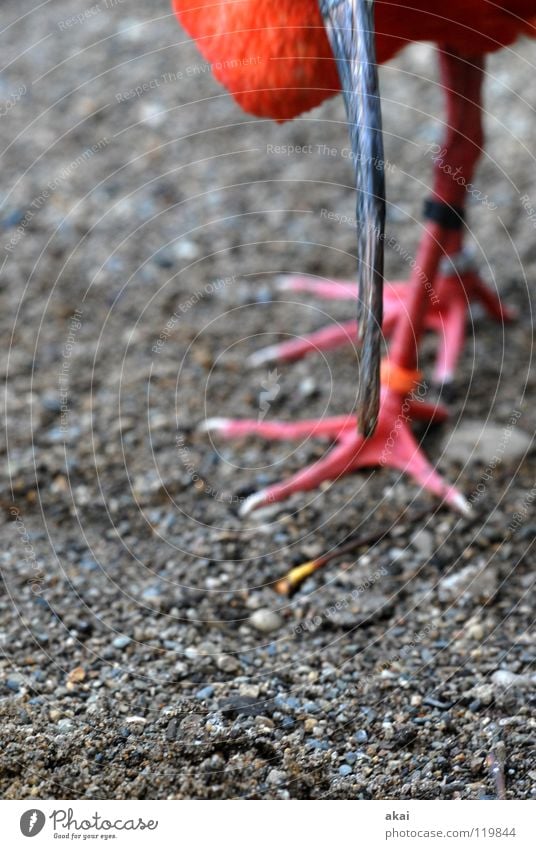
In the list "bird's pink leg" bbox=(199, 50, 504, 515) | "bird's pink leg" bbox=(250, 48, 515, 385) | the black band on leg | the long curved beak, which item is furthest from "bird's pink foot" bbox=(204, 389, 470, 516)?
the long curved beak

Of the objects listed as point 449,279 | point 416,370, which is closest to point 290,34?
point 416,370

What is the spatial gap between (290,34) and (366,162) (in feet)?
0.79

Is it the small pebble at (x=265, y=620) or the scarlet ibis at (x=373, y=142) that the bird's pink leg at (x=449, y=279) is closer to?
the scarlet ibis at (x=373, y=142)

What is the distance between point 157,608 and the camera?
53.6 inches

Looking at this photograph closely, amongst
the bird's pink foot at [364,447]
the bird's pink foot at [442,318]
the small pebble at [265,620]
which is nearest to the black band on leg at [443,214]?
the bird's pink foot at [442,318]

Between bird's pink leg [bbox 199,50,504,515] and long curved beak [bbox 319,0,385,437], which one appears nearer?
long curved beak [bbox 319,0,385,437]

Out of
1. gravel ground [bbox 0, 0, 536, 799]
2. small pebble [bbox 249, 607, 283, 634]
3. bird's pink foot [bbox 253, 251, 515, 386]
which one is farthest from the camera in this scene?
bird's pink foot [bbox 253, 251, 515, 386]

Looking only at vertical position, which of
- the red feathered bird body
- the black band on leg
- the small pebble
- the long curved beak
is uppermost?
the black band on leg

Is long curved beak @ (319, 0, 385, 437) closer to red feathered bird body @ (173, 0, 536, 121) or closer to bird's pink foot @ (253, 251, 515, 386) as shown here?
red feathered bird body @ (173, 0, 536, 121)

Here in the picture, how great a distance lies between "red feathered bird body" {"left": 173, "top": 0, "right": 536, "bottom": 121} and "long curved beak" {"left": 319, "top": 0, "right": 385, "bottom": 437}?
12 cm

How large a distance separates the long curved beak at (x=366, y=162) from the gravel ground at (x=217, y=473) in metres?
0.39

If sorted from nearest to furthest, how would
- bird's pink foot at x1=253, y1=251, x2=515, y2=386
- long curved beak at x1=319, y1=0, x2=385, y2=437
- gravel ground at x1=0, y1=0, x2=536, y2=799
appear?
long curved beak at x1=319, y1=0, x2=385, y2=437 < gravel ground at x1=0, y1=0, x2=536, y2=799 < bird's pink foot at x1=253, y1=251, x2=515, y2=386

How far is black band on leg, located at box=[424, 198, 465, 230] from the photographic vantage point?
154 cm

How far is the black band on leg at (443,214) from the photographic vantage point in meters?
1.54
